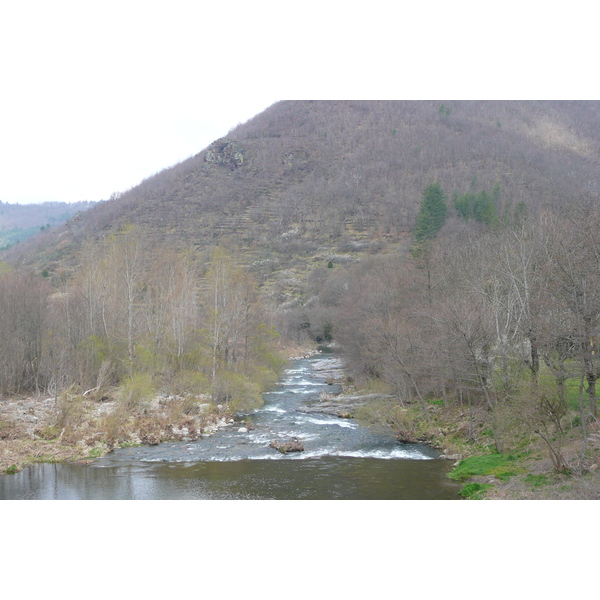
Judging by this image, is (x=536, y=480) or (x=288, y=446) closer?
(x=536, y=480)

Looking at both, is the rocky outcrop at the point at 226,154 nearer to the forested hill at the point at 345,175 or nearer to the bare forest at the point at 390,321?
the forested hill at the point at 345,175

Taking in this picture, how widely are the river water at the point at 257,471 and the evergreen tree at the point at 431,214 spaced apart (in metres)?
56.2

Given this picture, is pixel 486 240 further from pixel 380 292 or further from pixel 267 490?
pixel 267 490

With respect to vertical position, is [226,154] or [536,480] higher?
[226,154]

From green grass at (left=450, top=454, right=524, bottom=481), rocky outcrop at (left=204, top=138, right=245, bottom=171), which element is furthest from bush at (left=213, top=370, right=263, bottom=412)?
rocky outcrop at (left=204, top=138, right=245, bottom=171)

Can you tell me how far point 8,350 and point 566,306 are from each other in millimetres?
33439

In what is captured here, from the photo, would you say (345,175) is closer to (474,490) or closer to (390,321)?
(390,321)

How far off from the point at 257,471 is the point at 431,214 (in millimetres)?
68656

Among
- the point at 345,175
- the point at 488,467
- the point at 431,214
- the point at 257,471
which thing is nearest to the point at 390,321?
the point at 488,467

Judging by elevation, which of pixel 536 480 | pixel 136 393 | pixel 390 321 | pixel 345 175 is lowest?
pixel 536 480

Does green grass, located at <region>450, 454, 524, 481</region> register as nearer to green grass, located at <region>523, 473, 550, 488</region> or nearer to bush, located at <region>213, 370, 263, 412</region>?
green grass, located at <region>523, 473, 550, 488</region>

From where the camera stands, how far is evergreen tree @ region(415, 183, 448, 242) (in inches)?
3091

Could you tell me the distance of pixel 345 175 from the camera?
13925 centimetres

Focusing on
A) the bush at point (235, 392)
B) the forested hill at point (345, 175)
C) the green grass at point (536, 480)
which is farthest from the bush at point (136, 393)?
the forested hill at point (345, 175)
